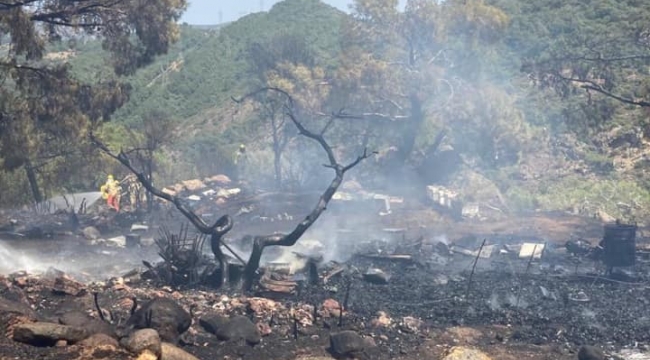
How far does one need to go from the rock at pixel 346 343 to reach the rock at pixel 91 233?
10.4 metres

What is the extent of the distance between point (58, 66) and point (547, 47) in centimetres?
2878

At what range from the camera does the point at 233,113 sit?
42812 mm

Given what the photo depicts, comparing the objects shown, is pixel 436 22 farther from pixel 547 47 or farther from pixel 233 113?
pixel 233 113

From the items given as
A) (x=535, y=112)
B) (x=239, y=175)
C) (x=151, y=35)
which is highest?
(x=151, y=35)

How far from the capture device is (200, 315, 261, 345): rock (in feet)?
30.5

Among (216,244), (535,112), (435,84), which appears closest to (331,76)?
(435,84)

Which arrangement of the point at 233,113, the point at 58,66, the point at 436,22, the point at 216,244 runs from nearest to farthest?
the point at 216,244
the point at 58,66
the point at 436,22
the point at 233,113

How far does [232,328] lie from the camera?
938 cm

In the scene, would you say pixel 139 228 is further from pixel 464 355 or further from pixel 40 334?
pixel 464 355

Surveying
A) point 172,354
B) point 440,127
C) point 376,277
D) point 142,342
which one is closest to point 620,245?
point 376,277

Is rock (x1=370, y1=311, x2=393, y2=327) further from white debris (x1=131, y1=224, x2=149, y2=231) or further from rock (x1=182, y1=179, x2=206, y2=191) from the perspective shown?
rock (x1=182, y1=179, x2=206, y2=191)

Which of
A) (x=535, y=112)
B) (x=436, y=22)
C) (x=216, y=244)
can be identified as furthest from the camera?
(x=535, y=112)

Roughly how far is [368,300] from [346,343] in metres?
2.50

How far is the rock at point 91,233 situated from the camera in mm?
17609
